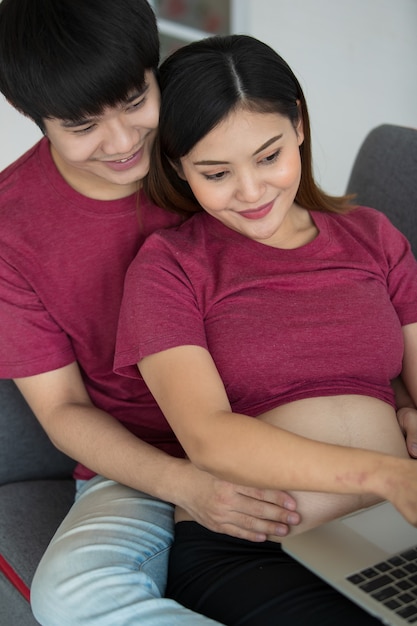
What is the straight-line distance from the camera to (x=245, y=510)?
1.15 m

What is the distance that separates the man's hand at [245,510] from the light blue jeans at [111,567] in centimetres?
11

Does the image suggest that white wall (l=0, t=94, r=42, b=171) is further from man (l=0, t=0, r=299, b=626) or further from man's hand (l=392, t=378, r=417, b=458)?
man's hand (l=392, t=378, r=417, b=458)

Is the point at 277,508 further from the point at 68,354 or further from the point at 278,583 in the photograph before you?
the point at 68,354

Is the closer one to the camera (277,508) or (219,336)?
(277,508)

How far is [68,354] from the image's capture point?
1408 mm

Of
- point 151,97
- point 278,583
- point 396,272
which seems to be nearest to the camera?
point 278,583

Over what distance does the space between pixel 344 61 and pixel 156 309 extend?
285 centimetres

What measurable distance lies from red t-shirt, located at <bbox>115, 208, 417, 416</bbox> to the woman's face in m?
0.07

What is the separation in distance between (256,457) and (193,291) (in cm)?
32

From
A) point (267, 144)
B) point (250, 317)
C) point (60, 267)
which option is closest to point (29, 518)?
point (60, 267)

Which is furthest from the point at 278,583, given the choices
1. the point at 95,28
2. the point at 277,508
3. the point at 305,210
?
the point at 95,28

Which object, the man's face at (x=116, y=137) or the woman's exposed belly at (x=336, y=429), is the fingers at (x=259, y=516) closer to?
the woman's exposed belly at (x=336, y=429)

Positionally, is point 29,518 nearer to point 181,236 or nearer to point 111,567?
point 111,567

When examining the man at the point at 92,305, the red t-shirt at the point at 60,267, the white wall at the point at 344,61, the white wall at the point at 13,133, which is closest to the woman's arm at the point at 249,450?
the man at the point at 92,305
